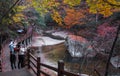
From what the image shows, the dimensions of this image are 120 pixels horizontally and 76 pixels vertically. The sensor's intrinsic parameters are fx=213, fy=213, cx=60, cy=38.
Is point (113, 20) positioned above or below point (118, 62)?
above

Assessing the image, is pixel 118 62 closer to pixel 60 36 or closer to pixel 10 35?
pixel 10 35

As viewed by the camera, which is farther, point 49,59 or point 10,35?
point 10,35

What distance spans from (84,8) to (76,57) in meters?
5.82

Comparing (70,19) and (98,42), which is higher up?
(70,19)

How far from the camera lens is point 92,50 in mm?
19594

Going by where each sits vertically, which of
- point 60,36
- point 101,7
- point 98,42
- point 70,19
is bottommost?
point 60,36

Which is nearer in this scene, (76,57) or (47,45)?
(76,57)

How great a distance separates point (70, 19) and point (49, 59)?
625 cm

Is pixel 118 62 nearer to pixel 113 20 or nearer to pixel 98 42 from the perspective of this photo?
pixel 98 42

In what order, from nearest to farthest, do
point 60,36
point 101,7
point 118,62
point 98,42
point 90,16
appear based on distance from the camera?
point 101,7, point 118,62, point 98,42, point 90,16, point 60,36

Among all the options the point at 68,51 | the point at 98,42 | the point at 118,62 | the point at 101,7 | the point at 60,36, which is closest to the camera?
the point at 101,7

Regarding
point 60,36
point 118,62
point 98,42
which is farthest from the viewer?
point 60,36

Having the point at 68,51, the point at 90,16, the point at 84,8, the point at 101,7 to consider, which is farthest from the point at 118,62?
the point at 101,7

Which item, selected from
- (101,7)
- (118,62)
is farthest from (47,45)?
(101,7)
